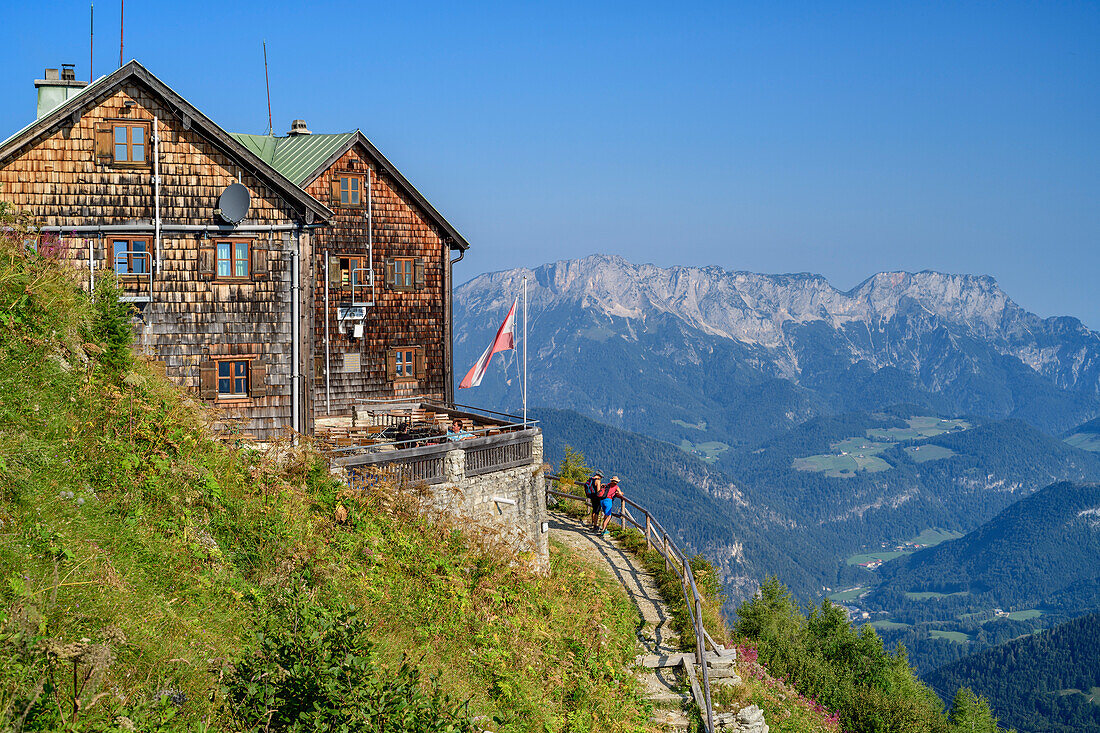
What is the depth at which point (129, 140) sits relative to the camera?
24578 millimetres

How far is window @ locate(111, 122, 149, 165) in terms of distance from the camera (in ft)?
80.3

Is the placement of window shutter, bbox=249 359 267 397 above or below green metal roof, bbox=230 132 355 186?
below

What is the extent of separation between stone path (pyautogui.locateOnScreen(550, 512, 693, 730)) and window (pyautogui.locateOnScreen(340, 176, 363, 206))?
46.5 feet

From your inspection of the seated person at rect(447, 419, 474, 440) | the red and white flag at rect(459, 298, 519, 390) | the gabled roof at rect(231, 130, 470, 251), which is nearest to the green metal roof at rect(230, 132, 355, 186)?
the gabled roof at rect(231, 130, 470, 251)

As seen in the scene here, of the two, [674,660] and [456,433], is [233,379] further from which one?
[674,660]

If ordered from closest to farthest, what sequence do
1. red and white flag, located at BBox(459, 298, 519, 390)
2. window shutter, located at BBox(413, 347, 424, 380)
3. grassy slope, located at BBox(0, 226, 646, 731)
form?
grassy slope, located at BBox(0, 226, 646, 731) → red and white flag, located at BBox(459, 298, 519, 390) → window shutter, located at BBox(413, 347, 424, 380)

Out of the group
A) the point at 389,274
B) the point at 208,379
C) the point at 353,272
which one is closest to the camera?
the point at 208,379

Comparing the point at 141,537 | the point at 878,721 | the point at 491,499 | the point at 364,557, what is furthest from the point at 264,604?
the point at 878,721

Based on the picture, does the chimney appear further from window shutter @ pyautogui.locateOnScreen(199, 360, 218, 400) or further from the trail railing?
the trail railing

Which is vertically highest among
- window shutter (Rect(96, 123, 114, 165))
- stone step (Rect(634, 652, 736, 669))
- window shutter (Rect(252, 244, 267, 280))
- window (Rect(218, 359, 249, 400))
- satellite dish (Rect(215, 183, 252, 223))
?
window shutter (Rect(96, 123, 114, 165))

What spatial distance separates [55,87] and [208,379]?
1010cm

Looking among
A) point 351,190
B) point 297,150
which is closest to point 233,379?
point 351,190

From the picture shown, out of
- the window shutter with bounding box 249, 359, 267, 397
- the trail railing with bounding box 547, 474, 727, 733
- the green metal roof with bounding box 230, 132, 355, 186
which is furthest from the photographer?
the green metal roof with bounding box 230, 132, 355, 186

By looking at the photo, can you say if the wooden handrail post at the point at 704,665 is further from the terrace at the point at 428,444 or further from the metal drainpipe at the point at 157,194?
the metal drainpipe at the point at 157,194
